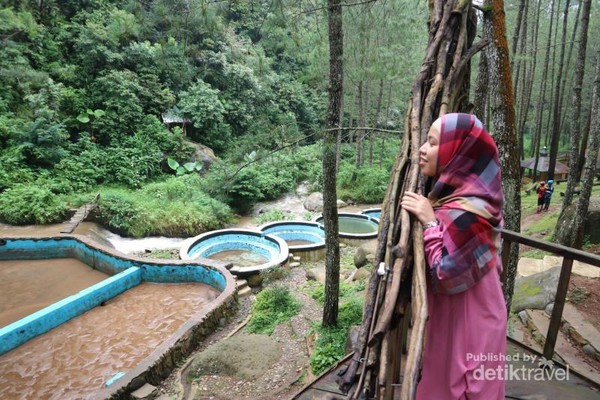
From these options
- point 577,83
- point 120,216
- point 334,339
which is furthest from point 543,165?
point 120,216

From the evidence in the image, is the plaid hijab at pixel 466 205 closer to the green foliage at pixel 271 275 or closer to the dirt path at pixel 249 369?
the dirt path at pixel 249 369

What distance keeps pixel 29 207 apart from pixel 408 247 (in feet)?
43.6

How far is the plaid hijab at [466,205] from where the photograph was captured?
49.3 inches

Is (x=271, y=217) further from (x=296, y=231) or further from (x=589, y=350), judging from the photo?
(x=589, y=350)

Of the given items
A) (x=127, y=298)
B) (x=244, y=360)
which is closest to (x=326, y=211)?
(x=244, y=360)

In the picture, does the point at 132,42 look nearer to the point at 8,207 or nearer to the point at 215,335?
the point at 8,207

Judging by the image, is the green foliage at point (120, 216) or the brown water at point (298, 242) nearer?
the green foliage at point (120, 216)

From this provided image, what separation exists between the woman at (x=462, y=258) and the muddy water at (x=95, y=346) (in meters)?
4.93

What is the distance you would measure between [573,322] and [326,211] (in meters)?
3.21

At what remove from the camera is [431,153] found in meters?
1.39

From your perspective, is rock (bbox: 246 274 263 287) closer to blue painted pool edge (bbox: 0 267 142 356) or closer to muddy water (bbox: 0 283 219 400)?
muddy water (bbox: 0 283 219 400)

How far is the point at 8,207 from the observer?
1100 cm

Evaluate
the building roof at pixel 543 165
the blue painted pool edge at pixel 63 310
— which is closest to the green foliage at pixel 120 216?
the blue painted pool edge at pixel 63 310

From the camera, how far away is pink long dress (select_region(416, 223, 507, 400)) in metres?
1.39
